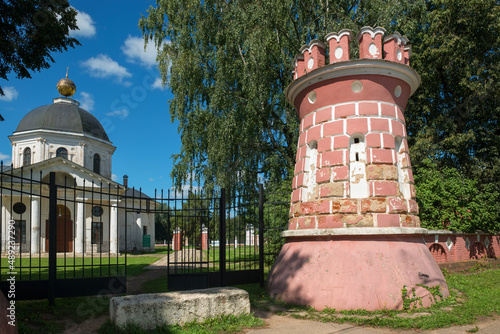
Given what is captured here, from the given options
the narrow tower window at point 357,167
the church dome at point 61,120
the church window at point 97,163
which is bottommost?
the narrow tower window at point 357,167

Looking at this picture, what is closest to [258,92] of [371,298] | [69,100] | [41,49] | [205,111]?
[205,111]

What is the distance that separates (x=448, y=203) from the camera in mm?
14328

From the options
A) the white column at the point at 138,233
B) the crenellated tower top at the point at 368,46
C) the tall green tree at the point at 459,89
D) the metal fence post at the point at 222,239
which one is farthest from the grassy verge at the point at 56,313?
the white column at the point at 138,233

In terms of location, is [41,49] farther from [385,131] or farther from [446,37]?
[446,37]

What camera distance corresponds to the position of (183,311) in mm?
6109

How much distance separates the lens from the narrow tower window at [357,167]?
7.66m

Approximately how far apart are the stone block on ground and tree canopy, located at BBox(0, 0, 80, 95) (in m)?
5.78

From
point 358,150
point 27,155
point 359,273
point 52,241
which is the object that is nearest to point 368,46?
point 358,150

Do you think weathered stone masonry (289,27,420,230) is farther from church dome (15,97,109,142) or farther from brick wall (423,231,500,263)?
church dome (15,97,109,142)

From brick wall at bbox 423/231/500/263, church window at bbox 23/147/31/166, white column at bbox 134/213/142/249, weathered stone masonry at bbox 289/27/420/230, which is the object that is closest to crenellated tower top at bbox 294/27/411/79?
weathered stone masonry at bbox 289/27/420/230

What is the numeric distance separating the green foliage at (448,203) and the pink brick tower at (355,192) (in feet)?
23.5

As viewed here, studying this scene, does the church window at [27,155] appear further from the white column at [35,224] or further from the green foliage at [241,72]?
the green foliage at [241,72]

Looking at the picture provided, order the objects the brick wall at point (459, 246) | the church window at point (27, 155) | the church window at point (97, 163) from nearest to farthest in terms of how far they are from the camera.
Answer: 1. the brick wall at point (459, 246)
2. the church window at point (27, 155)
3. the church window at point (97, 163)

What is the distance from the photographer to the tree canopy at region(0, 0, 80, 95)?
8.05 metres
